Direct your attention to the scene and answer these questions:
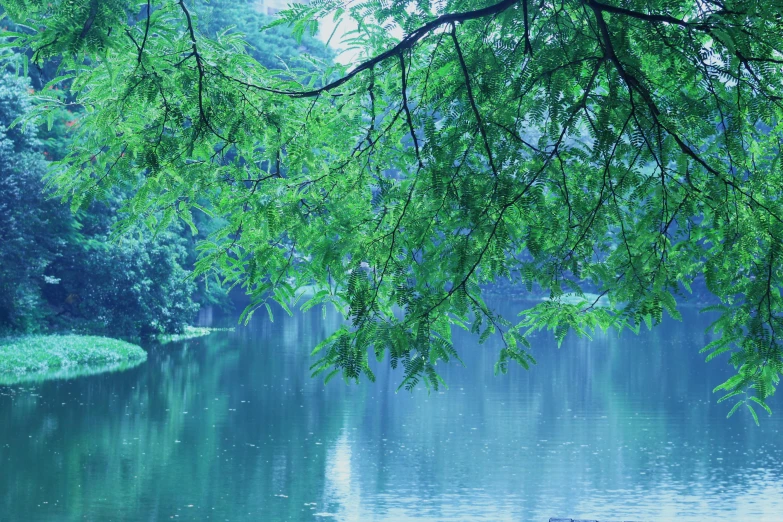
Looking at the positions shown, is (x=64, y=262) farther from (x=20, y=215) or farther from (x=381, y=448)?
(x=381, y=448)

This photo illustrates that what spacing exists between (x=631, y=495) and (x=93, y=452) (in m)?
7.31

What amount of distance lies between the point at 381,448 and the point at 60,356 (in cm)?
1139

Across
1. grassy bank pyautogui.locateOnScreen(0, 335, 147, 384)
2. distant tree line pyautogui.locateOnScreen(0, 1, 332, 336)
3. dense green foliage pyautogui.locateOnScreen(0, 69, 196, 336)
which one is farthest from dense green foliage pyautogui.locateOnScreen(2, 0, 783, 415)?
dense green foliage pyautogui.locateOnScreen(0, 69, 196, 336)

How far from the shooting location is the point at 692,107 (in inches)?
208

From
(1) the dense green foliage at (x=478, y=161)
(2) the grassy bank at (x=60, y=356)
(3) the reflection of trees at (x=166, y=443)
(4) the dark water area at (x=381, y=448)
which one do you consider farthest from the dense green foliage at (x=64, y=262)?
(1) the dense green foliage at (x=478, y=161)

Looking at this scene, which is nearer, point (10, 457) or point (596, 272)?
point (596, 272)

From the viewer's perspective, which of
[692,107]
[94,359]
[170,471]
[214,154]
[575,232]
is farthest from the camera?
[94,359]

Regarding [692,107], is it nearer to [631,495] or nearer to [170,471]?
[631,495]

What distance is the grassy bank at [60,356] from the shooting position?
72.6 ft

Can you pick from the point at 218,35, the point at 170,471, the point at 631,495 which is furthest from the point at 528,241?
the point at 170,471

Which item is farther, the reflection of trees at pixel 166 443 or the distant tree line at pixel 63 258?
the distant tree line at pixel 63 258

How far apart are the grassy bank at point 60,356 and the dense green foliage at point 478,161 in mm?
16097

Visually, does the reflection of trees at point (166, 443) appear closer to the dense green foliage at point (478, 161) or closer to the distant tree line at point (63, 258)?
the distant tree line at point (63, 258)

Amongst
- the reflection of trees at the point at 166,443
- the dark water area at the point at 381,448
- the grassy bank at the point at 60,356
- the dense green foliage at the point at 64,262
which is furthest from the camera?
the dense green foliage at the point at 64,262
